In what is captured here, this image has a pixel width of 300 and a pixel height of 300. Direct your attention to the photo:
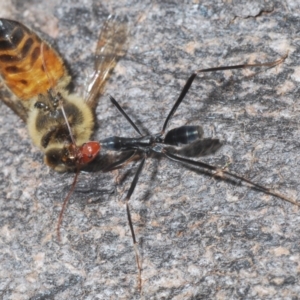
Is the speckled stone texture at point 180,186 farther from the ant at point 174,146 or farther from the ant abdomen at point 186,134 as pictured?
the ant abdomen at point 186,134

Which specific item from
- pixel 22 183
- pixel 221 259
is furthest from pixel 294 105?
pixel 22 183

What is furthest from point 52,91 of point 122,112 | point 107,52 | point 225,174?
point 225,174

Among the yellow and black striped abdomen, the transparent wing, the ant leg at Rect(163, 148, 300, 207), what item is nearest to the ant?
the ant leg at Rect(163, 148, 300, 207)

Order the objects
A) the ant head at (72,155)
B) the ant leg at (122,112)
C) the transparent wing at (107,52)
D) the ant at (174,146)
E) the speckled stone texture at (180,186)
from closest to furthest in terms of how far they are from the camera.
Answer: the speckled stone texture at (180,186)
the ant at (174,146)
the ant head at (72,155)
the ant leg at (122,112)
the transparent wing at (107,52)

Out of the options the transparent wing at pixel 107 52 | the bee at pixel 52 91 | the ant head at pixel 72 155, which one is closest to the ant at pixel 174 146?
the ant head at pixel 72 155

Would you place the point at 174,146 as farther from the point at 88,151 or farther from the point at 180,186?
the point at 88,151

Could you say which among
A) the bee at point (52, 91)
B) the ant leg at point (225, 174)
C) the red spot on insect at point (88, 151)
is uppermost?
the bee at point (52, 91)
